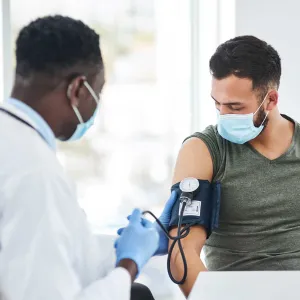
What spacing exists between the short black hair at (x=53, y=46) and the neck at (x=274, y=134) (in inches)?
34.7

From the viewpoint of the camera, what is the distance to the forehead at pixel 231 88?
1.93 m

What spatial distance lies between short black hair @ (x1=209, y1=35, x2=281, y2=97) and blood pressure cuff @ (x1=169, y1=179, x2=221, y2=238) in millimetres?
347

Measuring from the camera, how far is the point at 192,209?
5.90 ft

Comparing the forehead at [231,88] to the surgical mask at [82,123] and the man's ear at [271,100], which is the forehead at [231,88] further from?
the surgical mask at [82,123]

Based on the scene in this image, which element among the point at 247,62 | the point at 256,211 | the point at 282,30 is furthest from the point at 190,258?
the point at 282,30

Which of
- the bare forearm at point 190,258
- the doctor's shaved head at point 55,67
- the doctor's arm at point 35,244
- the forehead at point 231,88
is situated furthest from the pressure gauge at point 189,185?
the doctor's arm at point 35,244

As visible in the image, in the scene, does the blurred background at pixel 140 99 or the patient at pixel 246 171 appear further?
the blurred background at pixel 140 99

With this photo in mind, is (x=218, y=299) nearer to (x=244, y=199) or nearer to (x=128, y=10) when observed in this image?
(x=244, y=199)

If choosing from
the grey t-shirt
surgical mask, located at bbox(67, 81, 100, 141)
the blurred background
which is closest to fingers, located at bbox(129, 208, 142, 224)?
surgical mask, located at bbox(67, 81, 100, 141)

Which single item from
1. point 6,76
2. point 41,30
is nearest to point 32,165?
point 41,30

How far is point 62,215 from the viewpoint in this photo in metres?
1.15

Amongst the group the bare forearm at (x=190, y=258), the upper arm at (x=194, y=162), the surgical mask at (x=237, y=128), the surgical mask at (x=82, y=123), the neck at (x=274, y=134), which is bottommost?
the bare forearm at (x=190, y=258)

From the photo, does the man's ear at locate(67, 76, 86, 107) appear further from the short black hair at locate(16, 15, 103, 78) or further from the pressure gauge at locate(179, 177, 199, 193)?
the pressure gauge at locate(179, 177, 199, 193)

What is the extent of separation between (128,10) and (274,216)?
147cm
